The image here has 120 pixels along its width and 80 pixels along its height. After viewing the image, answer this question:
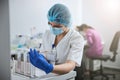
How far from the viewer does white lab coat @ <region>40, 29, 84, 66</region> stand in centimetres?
113

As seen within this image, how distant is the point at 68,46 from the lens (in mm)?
1228

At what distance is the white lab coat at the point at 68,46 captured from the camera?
1.13 m

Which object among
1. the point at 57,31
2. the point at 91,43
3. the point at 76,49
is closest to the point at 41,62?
the point at 76,49

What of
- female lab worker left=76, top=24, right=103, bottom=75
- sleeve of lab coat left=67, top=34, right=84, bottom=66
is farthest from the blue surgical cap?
female lab worker left=76, top=24, right=103, bottom=75

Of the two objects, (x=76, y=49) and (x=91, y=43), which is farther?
(x=91, y=43)

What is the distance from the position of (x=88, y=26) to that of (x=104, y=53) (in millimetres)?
476

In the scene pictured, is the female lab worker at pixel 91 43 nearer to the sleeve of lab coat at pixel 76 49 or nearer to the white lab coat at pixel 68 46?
the white lab coat at pixel 68 46

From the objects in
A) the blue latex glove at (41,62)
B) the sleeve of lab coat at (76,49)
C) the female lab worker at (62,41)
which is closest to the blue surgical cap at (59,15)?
the female lab worker at (62,41)

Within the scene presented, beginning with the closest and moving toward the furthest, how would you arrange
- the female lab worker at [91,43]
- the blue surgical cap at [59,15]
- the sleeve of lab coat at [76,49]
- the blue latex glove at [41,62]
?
the blue latex glove at [41,62], the sleeve of lab coat at [76,49], the blue surgical cap at [59,15], the female lab worker at [91,43]

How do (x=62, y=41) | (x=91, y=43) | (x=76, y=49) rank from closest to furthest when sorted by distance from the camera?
1. (x=76, y=49)
2. (x=62, y=41)
3. (x=91, y=43)

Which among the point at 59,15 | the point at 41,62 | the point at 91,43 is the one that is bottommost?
the point at 91,43

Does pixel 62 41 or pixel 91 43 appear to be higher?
pixel 62 41

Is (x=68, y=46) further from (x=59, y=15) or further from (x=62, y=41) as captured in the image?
(x=59, y=15)

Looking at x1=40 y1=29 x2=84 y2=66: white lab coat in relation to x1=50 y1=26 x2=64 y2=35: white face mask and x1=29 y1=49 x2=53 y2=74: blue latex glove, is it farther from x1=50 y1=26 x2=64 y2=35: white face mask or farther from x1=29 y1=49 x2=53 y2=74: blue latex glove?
x1=29 y1=49 x2=53 y2=74: blue latex glove
